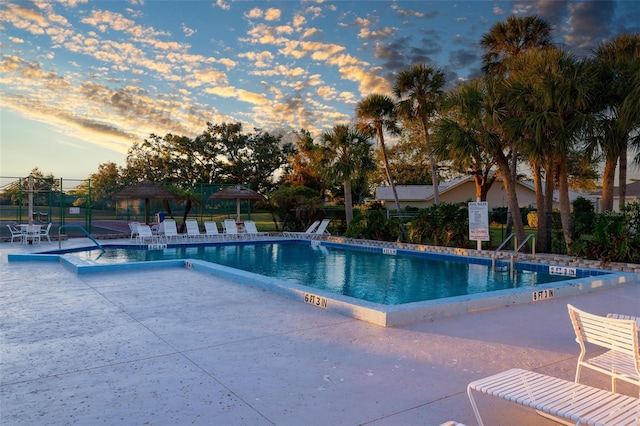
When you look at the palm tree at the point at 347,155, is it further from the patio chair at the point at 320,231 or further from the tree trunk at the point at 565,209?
the tree trunk at the point at 565,209

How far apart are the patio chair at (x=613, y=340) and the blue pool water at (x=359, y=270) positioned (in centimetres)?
475

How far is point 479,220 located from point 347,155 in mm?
8760

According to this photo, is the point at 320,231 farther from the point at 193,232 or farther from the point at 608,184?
the point at 608,184

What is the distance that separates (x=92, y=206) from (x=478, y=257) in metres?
14.7

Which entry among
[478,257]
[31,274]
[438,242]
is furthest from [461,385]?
[438,242]

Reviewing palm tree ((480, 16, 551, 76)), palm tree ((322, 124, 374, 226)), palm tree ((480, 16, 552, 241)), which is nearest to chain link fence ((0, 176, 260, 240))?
palm tree ((322, 124, 374, 226))

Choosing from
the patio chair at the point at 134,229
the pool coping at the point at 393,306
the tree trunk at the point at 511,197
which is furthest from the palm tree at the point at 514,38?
the patio chair at the point at 134,229

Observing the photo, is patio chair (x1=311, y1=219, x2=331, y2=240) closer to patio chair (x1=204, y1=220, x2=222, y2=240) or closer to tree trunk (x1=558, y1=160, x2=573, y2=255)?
patio chair (x1=204, y1=220, x2=222, y2=240)

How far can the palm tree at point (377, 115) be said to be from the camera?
840 inches

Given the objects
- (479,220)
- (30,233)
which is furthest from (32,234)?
(479,220)

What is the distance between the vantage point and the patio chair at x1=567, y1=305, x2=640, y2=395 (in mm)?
2688

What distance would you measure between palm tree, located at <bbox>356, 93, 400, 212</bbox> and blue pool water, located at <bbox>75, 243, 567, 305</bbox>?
23.5 feet

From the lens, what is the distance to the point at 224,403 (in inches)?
122

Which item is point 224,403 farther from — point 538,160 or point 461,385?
point 538,160
